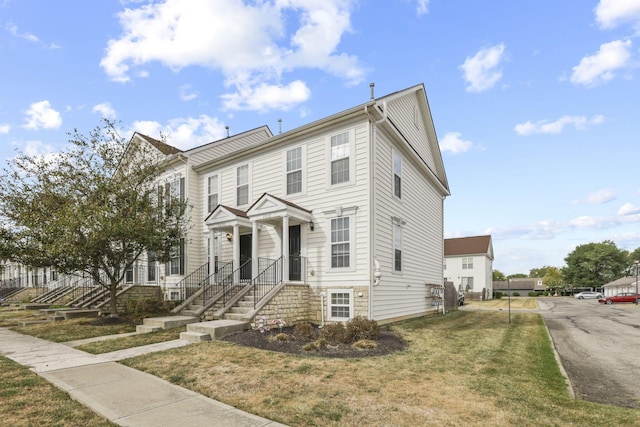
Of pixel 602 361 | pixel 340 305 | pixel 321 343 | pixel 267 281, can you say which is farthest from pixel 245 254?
pixel 602 361

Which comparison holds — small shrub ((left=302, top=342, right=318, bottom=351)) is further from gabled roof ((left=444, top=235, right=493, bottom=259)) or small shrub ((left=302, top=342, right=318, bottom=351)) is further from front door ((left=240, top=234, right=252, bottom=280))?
gabled roof ((left=444, top=235, right=493, bottom=259))

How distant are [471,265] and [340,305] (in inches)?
1581

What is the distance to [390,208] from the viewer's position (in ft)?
44.7

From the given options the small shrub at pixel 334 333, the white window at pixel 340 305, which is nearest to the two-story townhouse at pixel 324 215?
the white window at pixel 340 305

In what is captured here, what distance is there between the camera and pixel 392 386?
18.9 feet

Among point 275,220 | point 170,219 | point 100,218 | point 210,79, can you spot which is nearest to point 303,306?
point 275,220

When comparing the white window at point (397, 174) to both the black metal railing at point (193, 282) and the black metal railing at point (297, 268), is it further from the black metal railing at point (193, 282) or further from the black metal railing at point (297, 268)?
the black metal railing at point (193, 282)

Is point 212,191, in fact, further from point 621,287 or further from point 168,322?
point 621,287

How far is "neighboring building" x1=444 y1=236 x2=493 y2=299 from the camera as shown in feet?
154

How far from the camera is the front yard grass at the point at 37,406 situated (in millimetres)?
4352

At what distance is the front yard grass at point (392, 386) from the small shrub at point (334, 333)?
4.74 ft

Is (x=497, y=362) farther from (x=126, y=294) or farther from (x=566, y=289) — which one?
(x=566, y=289)

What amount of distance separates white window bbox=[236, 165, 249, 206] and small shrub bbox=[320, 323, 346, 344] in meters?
7.74

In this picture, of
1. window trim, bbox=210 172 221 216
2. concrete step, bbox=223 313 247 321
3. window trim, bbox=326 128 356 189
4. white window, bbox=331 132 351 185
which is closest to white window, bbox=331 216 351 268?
window trim, bbox=326 128 356 189
